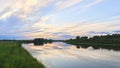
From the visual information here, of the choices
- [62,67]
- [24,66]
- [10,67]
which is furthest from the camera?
[62,67]

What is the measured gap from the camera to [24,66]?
2353cm

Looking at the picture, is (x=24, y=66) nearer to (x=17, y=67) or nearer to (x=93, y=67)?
(x=17, y=67)

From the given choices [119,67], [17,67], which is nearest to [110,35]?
[119,67]

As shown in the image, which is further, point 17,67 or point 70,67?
point 70,67

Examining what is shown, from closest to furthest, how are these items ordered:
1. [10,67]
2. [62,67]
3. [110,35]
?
[10,67] → [62,67] → [110,35]

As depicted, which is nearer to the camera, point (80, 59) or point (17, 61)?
point (17, 61)

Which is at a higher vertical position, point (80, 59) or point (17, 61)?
point (17, 61)

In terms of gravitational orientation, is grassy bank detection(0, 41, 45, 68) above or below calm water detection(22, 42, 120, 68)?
above

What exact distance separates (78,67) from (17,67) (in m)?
10.4

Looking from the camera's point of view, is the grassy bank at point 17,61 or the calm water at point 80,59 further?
the calm water at point 80,59

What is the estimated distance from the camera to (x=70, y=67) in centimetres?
2988

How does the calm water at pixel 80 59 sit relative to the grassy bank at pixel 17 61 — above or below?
below

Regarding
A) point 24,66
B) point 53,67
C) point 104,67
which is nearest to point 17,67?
point 24,66

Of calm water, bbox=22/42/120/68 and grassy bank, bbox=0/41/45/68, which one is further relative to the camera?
calm water, bbox=22/42/120/68
